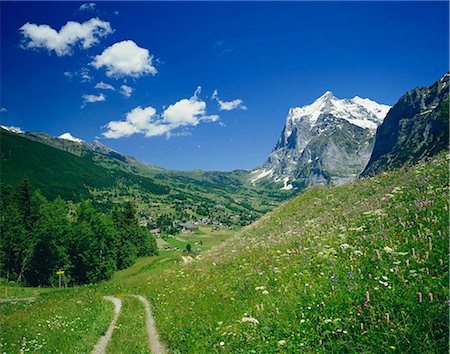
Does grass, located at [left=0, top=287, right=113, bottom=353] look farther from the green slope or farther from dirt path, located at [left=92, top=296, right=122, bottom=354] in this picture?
the green slope

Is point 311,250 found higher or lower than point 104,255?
higher

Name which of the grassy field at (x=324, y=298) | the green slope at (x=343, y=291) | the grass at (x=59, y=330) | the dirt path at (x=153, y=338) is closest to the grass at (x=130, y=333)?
the grassy field at (x=324, y=298)

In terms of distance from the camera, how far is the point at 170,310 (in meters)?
15.6

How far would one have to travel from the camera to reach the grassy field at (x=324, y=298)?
20.3 ft

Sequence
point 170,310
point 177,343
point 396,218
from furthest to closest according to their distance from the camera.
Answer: point 170,310 → point 177,343 → point 396,218

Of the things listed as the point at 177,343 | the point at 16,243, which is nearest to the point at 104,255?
the point at 16,243

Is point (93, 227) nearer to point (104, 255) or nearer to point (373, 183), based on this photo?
point (104, 255)

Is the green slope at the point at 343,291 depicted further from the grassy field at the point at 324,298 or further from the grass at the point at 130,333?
the grass at the point at 130,333

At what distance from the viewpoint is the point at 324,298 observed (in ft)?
25.6

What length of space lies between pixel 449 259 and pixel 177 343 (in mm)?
9621

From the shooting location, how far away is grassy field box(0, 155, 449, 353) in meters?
6.18

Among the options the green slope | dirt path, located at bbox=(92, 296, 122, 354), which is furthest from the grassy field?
dirt path, located at bbox=(92, 296, 122, 354)

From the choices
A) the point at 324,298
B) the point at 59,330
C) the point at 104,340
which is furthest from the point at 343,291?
the point at 59,330

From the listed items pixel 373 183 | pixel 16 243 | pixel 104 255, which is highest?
pixel 373 183
